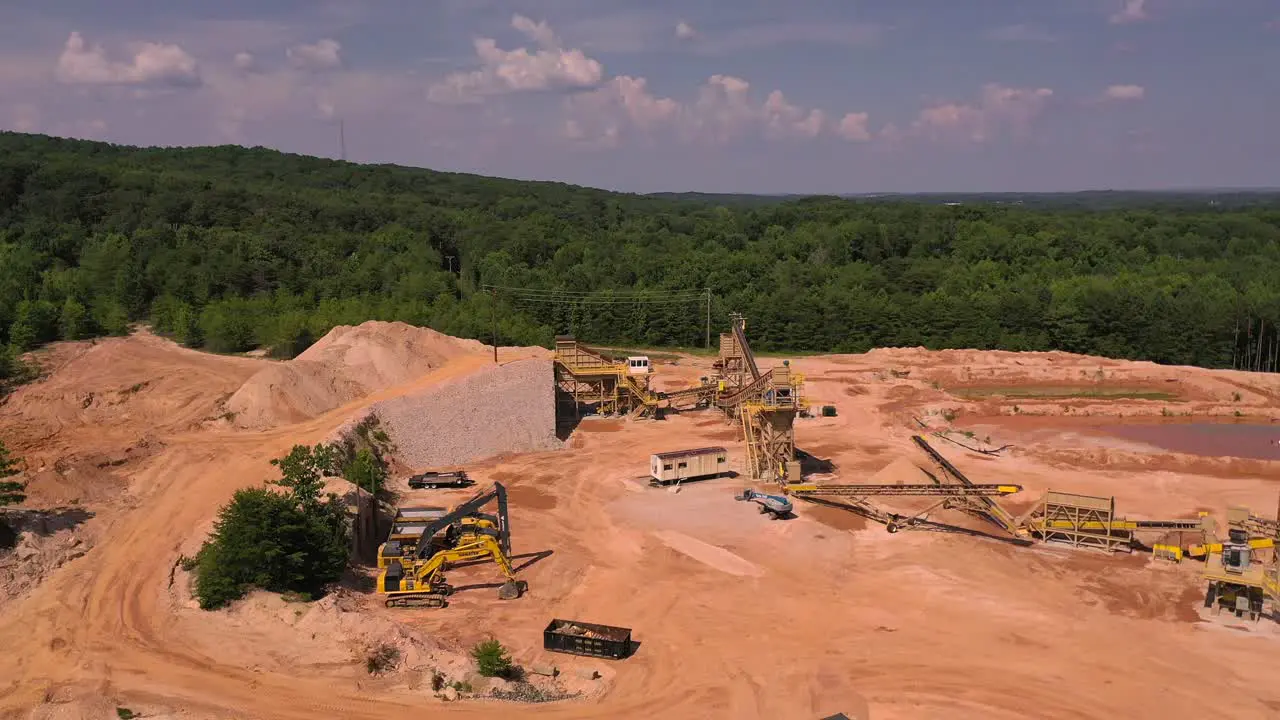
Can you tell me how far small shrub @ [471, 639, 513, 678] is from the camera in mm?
25781

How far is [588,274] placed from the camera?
357 ft

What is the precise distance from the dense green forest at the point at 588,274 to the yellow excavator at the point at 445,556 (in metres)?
37.7

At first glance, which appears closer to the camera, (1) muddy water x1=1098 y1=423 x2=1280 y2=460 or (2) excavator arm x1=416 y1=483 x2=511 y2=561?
(2) excavator arm x1=416 y1=483 x2=511 y2=561

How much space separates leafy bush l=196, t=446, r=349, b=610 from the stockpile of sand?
19.1 meters

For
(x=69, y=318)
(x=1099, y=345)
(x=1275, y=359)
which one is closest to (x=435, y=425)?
(x=69, y=318)

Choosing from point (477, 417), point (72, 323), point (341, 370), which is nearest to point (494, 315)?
point (341, 370)

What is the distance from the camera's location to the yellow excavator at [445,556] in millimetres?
31375

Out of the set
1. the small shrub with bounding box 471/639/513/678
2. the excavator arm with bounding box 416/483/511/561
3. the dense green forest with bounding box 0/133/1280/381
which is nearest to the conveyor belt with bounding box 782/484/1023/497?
the excavator arm with bounding box 416/483/511/561

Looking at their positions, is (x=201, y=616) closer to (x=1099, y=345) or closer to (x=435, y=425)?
(x=435, y=425)

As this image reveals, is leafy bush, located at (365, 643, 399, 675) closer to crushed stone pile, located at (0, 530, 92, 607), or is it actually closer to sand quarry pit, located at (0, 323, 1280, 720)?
sand quarry pit, located at (0, 323, 1280, 720)

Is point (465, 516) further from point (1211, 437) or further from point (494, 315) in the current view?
point (1211, 437)

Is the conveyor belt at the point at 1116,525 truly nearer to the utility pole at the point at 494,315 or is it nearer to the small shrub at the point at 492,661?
the small shrub at the point at 492,661

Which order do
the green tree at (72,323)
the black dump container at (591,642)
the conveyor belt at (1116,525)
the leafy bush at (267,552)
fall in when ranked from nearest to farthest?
the black dump container at (591,642) < the leafy bush at (267,552) < the conveyor belt at (1116,525) < the green tree at (72,323)

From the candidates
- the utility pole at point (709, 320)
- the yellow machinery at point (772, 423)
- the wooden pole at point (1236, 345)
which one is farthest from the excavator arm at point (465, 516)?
the wooden pole at point (1236, 345)
